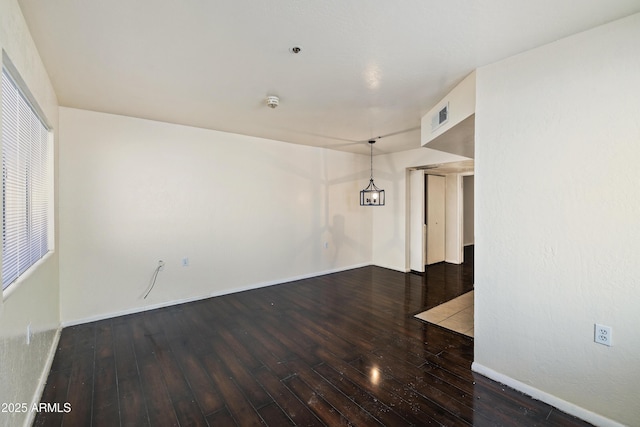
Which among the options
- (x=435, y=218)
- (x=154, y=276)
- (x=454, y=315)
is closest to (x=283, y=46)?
(x=154, y=276)

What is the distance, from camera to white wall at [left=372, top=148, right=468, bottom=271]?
561 cm

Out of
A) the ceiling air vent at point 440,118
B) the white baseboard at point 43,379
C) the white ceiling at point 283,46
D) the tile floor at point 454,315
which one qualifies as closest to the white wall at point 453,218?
the tile floor at point 454,315

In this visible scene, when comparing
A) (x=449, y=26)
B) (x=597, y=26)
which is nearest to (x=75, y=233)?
(x=449, y=26)

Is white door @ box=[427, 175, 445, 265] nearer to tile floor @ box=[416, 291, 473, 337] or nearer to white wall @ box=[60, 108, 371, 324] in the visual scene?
white wall @ box=[60, 108, 371, 324]

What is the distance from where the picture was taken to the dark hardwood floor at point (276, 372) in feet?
5.97

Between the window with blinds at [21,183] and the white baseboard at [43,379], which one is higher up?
the window with blinds at [21,183]

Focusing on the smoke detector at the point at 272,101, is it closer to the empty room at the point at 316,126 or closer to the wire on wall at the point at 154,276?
the empty room at the point at 316,126

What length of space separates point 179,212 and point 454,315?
12.8ft

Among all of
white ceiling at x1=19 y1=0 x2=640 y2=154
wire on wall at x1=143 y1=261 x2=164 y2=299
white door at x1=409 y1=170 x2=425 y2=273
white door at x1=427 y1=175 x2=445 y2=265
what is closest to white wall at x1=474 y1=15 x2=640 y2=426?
white ceiling at x1=19 y1=0 x2=640 y2=154

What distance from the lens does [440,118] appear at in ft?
9.57

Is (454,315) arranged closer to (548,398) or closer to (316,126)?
(548,398)

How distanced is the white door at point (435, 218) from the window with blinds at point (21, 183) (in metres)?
6.12

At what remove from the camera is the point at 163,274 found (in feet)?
12.2

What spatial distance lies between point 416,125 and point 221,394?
12.3 feet
